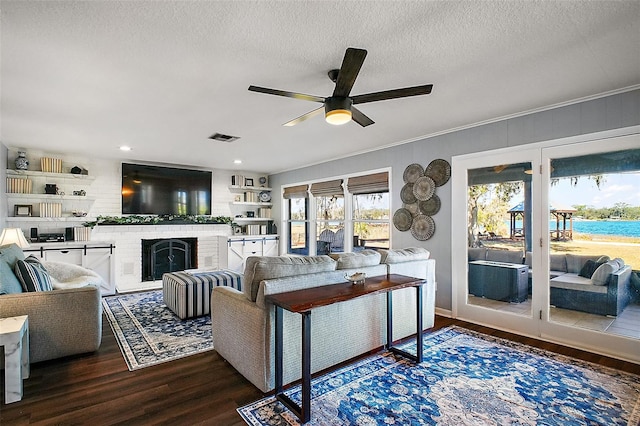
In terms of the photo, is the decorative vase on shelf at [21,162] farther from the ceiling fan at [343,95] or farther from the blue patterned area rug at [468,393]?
the blue patterned area rug at [468,393]

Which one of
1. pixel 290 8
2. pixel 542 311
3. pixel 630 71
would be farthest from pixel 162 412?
pixel 630 71

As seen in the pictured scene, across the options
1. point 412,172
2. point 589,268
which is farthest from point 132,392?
point 589,268

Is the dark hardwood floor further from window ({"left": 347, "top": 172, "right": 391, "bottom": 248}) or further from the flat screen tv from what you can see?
the flat screen tv

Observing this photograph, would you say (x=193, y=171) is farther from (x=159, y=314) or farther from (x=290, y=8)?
(x=290, y=8)

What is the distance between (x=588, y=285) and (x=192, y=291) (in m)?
4.37

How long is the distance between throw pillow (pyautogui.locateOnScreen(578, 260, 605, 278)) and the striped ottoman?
13.1ft

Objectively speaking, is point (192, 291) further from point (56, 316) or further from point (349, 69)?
point (349, 69)

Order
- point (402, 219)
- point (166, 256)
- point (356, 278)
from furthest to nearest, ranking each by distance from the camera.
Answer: point (166, 256), point (402, 219), point (356, 278)

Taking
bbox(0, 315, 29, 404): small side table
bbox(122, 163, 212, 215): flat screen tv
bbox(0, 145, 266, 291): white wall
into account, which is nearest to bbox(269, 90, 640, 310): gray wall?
bbox(122, 163, 212, 215): flat screen tv

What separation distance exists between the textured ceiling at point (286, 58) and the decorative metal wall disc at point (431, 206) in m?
0.99

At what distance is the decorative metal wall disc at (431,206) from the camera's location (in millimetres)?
4418

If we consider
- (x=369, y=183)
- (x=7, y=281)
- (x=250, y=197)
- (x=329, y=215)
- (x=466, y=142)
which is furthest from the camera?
(x=250, y=197)

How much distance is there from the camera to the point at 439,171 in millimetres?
4387

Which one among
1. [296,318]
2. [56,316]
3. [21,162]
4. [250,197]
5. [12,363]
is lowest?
[12,363]
